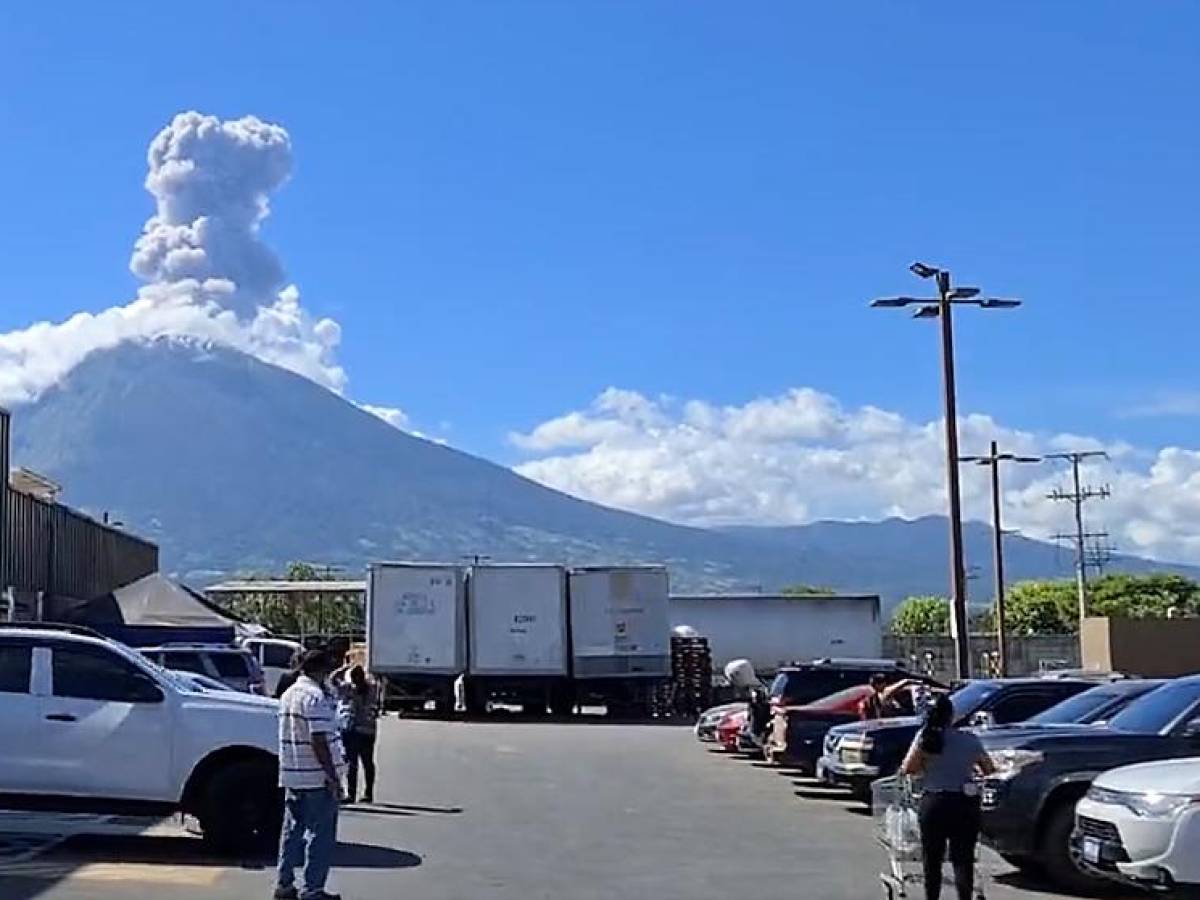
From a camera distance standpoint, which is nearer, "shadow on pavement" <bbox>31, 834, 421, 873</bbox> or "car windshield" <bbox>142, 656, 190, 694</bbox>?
"shadow on pavement" <bbox>31, 834, 421, 873</bbox>

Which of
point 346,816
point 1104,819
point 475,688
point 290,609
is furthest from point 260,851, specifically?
point 290,609

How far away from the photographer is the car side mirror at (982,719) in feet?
70.1

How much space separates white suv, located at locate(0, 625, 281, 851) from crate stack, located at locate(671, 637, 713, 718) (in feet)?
124

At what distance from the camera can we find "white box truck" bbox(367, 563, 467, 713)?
50.1 m

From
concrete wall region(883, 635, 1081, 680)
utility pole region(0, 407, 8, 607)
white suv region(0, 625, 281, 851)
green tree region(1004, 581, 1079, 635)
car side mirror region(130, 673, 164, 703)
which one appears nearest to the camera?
white suv region(0, 625, 281, 851)

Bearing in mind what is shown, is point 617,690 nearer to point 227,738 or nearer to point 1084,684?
point 1084,684

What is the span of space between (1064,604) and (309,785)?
283 feet

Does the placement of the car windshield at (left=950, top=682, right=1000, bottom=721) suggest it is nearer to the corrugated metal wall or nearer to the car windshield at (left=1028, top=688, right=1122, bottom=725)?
the car windshield at (left=1028, top=688, right=1122, bottom=725)

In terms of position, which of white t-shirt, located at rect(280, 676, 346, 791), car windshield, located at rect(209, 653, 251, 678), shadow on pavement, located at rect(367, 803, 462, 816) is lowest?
shadow on pavement, located at rect(367, 803, 462, 816)

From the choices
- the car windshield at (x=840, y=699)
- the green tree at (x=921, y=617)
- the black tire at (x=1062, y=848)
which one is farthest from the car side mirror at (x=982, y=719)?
the green tree at (x=921, y=617)

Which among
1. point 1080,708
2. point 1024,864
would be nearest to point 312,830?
point 1024,864

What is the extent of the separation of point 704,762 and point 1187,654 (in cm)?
2593

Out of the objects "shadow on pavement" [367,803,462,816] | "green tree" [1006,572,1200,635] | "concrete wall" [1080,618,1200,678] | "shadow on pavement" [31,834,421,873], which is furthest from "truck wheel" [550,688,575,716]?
"green tree" [1006,572,1200,635]

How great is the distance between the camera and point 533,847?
61.4 feet
